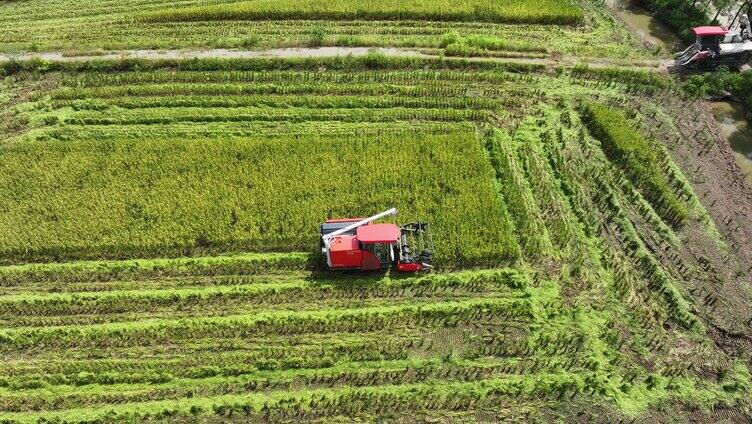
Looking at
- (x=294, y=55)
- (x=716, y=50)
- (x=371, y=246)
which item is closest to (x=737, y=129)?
(x=716, y=50)

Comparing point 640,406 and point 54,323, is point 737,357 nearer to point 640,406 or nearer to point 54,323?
point 640,406

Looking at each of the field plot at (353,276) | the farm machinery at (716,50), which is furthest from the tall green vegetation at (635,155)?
the farm machinery at (716,50)

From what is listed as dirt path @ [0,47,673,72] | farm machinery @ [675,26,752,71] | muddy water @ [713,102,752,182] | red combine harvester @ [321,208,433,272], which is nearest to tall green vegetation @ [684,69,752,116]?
muddy water @ [713,102,752,182]

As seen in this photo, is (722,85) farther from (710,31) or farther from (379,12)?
(379,12)

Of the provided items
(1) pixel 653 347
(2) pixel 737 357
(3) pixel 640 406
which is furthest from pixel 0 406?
(2) pixel 737 357

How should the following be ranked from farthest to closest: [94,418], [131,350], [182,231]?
1. [182,231]
2. [131,350]
3. [94,418]
